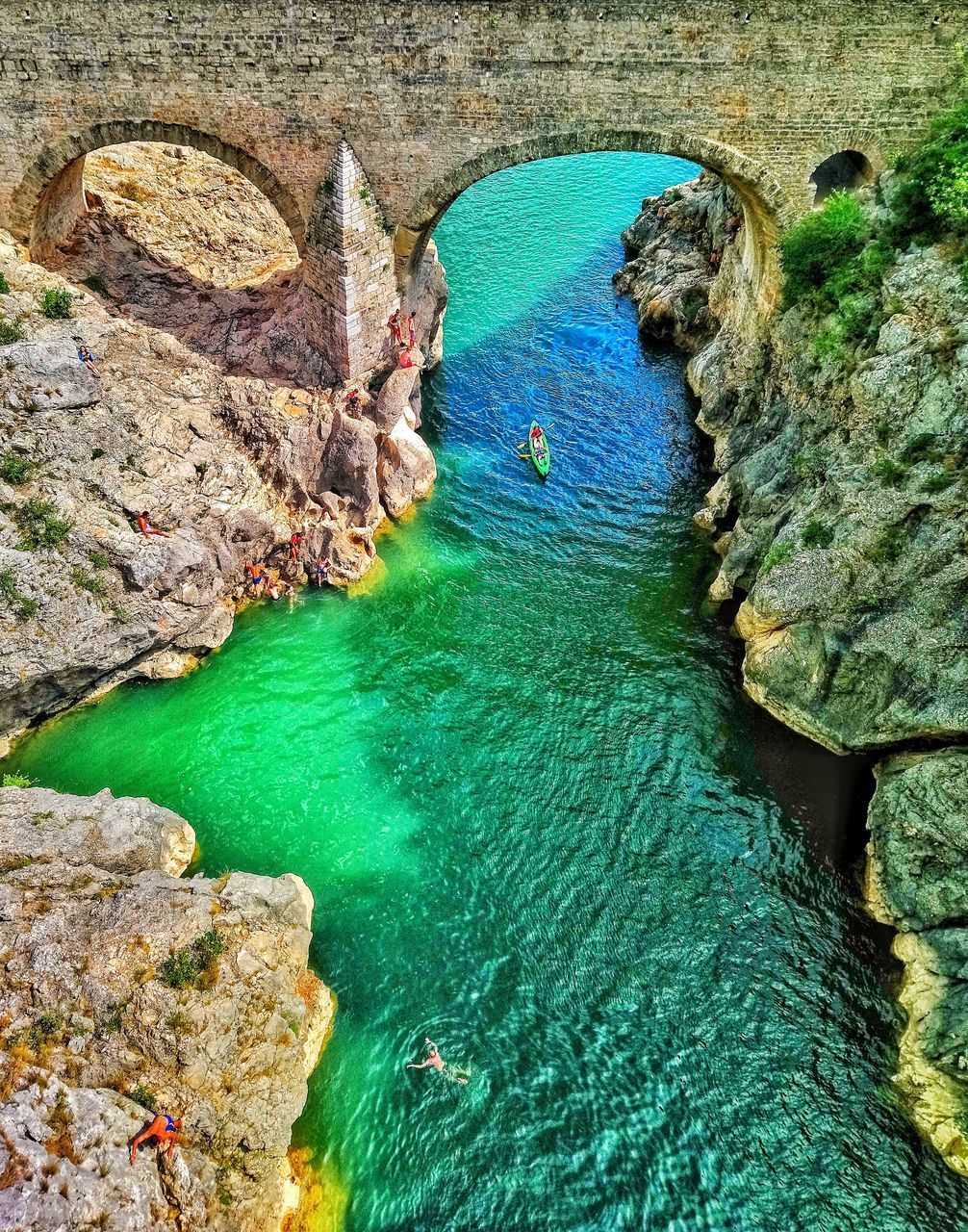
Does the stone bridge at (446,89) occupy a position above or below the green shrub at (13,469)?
above

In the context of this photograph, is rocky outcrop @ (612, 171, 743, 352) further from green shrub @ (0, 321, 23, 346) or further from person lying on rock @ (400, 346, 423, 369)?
green shrub @ (0, 321, 23, 346)

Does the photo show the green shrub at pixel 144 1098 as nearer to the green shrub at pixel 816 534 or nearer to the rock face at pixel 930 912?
the rock face at pixel 930 912

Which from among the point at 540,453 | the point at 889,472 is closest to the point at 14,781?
the point at 540,453

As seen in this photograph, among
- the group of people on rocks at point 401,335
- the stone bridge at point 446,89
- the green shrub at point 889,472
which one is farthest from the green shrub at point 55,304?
the green shrub at point 889,472

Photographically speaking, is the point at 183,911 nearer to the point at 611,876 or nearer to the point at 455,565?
the point at 611,876

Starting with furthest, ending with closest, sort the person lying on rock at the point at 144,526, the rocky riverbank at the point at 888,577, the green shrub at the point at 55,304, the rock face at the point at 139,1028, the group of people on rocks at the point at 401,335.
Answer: the group of people on rocks at the point at 401,335 → the green shrub at the point at 55,304 → the person lying on rock at the point at 144,526 → the rocky riverbank at the point at 888,577 → the rock face at the point at 139,1028
